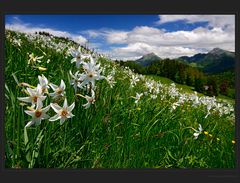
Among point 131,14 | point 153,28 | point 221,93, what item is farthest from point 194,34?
point 221,93

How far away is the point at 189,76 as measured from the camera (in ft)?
13.7

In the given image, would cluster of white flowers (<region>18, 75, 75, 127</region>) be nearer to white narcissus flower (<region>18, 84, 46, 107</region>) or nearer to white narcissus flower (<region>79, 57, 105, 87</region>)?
white narcissus flower (<region>18, 84, 46, 107</region>)

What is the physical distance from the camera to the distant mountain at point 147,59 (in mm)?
3035

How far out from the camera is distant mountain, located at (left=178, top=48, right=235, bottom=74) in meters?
2.86

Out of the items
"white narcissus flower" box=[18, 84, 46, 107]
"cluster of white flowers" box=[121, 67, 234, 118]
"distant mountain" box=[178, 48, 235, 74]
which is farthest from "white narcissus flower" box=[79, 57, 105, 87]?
"cluster of white flowers" box=[121, 67, 234, 118]

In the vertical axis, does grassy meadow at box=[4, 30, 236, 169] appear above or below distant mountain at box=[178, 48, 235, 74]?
below

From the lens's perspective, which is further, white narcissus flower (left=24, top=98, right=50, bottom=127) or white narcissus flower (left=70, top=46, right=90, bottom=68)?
white narcissus flower (left=70, top=46, right=90, bottom=68)

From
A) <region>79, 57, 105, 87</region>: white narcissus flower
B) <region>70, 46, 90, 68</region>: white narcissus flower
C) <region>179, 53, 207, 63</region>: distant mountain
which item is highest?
<region>179, 53, 207, 63</region>: distant mountain

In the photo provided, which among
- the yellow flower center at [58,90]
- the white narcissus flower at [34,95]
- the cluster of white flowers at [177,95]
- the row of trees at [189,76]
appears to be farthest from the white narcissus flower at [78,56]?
the cluster of white flowers at [177,95]

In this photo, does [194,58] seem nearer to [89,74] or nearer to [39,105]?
[89,74]

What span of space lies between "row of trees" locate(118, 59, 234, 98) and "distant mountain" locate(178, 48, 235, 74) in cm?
8

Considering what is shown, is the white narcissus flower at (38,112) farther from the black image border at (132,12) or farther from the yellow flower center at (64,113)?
the black image border at (132,12)

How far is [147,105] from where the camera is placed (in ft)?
13.0

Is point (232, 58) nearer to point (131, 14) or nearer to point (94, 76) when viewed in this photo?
point (131, 14)
